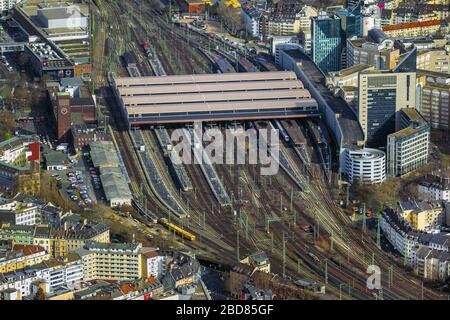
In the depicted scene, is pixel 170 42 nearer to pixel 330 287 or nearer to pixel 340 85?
pixel 340 85

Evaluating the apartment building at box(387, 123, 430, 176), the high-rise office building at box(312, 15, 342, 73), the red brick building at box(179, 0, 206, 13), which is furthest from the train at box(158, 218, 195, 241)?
the red brick building at box(179, 0, 206, 13)

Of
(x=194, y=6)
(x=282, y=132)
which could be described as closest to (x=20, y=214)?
(x=282, y=132)

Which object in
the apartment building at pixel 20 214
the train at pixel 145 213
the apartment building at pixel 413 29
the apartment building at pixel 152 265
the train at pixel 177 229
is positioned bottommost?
the apartment building at pixel 413 29

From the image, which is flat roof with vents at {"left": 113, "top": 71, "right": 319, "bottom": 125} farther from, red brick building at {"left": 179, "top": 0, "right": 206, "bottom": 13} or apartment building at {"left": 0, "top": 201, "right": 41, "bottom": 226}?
red brick building at {"left": 179, "top": 0, "right": 206, "bottom": 13}

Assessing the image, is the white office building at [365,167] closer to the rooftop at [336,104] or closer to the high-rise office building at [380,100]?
the rooftop at [336,104]

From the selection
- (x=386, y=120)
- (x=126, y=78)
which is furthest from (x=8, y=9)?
(x=386, y=120)

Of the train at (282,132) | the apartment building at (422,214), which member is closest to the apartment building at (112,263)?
the apartment building at (422,214)
